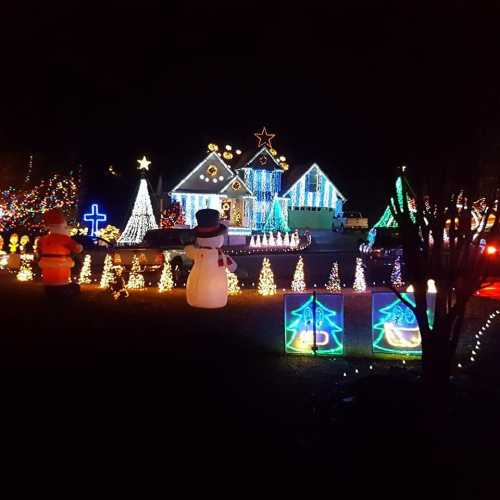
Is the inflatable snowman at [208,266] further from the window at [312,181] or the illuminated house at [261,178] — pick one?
the window at [312,181]

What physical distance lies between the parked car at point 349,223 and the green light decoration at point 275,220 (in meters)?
4.88

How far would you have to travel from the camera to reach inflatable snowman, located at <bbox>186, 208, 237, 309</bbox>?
423 inches

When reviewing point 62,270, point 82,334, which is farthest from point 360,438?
point 62,270

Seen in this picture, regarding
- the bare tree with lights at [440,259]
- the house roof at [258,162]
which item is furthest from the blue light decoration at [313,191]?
the bare tree with lights at [440,259]

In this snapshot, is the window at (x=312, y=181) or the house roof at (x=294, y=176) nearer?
the house roof at (x=294, y=176)

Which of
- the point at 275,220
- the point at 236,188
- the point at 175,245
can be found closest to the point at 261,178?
the point at 236,188

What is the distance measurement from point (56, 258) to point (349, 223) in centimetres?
3667

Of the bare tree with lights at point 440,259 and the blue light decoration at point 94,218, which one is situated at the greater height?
the blue light decoration at point 94,218

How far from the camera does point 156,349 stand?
7.48 m

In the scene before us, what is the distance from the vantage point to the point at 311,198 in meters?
42.3

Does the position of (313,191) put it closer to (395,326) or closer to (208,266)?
(208,266)

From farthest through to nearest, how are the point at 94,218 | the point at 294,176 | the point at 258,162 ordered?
the point at 294,176 → the point at 258,162 → the point at 94,218

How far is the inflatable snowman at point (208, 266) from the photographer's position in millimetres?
10742

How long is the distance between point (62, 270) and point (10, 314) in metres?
1.72
